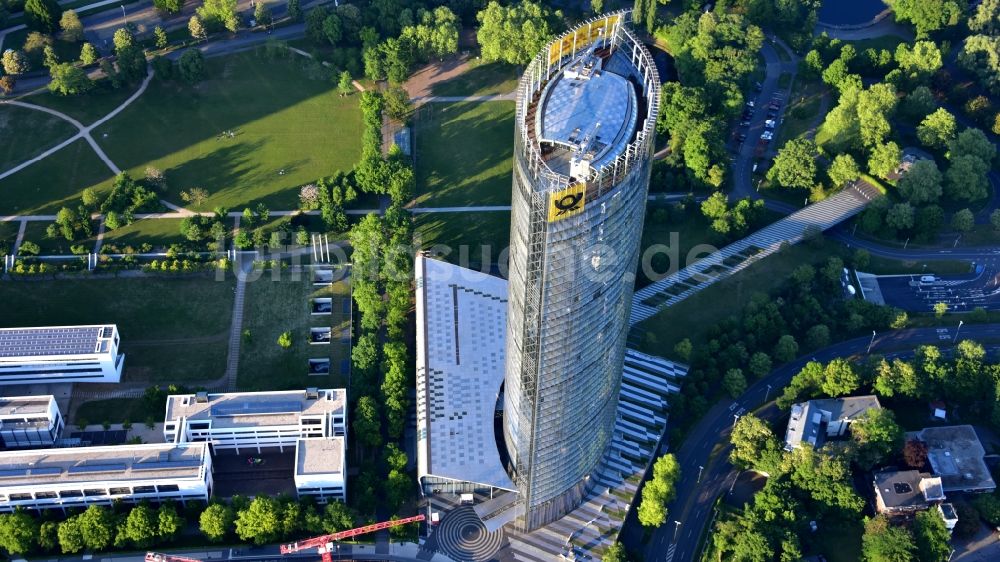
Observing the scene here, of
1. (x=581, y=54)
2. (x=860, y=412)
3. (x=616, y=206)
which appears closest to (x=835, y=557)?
(x=860, y=412)

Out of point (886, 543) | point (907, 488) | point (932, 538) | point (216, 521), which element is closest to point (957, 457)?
point (907, 488)

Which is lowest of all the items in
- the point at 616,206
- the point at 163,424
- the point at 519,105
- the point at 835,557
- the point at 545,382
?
the point at 835,557

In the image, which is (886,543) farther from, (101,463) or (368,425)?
(101,463)

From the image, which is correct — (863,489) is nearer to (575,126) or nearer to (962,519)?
(962,519)

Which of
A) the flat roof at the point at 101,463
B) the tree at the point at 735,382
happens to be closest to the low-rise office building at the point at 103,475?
the flat roof at the point at 101,463

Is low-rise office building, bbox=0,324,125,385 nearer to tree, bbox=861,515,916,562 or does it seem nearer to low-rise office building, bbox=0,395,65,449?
low-rise office building, bbox=0,395,65,449

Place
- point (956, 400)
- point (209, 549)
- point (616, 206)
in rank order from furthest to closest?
point (956, 400) → point (209, 549) → point (616, 206)
